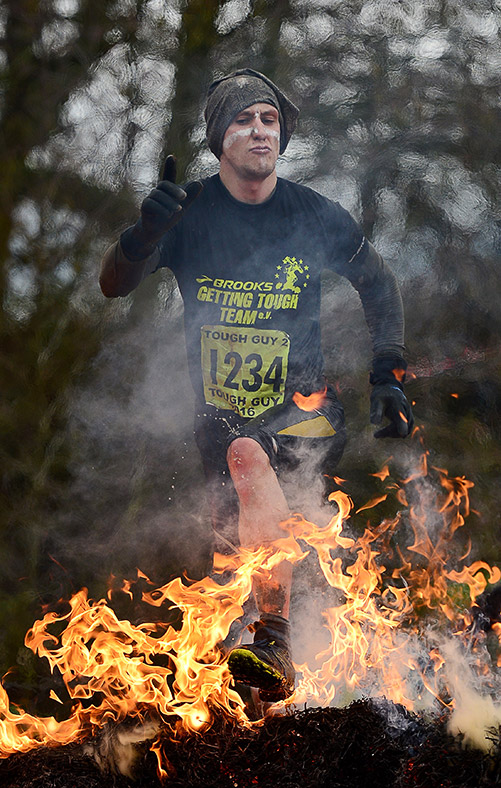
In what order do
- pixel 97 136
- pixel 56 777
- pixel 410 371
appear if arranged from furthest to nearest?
pixel 97 136 → pixel 410 371 → pixel 56 777

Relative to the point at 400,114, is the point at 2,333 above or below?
below

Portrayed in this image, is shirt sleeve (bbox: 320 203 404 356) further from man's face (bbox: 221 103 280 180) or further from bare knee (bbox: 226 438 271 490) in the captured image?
bare knee (bbox: 226 438 271 490)

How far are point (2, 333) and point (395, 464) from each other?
71.3 inches

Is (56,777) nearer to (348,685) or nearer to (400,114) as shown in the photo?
(348,685)

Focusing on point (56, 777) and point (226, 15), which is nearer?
point (56, 777)

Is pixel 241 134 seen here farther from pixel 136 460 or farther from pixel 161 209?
pixel 136 460

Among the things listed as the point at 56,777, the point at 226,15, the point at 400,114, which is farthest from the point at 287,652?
the point at 226,15

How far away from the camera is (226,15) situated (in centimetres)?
318

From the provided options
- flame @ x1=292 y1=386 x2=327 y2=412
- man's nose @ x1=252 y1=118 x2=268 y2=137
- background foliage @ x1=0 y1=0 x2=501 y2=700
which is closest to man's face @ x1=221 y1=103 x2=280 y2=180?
man's nose @ x1=252 y1=118 x2=268 y2=137

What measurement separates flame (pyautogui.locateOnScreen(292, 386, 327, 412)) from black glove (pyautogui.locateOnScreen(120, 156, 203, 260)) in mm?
765

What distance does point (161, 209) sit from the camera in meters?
2.51

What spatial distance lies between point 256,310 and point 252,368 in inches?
8.6

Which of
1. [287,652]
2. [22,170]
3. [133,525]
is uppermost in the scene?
[22,170]

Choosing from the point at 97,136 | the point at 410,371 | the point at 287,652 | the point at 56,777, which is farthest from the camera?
the point at 97,136
